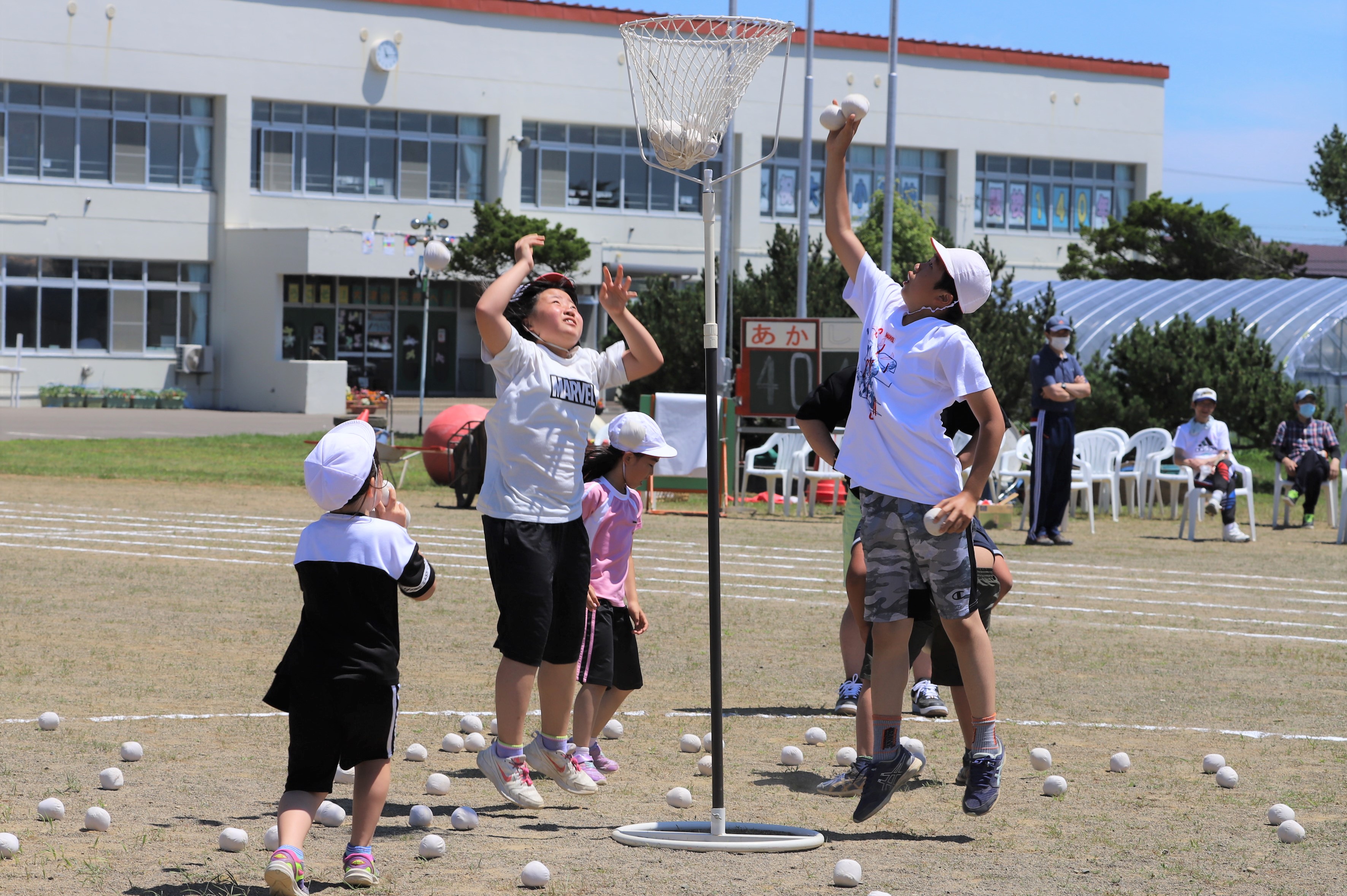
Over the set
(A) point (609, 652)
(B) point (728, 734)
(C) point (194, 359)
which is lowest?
(B) point (728, 734)

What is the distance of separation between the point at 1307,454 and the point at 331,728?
57.6 ft

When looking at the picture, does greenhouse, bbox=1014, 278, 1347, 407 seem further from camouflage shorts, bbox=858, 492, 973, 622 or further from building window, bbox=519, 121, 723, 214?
camouflage shorts, bbox=858, 492, 973, 622

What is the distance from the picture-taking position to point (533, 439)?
5688 millimetres

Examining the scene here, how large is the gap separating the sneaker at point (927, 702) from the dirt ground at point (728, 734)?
18 centimetres

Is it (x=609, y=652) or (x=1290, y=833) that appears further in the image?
(x=609, y=652)

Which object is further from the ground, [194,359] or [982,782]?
[194,359]

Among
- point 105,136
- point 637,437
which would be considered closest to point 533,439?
point 637,437

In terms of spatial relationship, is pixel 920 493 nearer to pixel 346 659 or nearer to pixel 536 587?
pixel 536 587

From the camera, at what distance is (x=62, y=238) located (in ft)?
144

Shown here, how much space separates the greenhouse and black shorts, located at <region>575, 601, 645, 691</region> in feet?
73.4

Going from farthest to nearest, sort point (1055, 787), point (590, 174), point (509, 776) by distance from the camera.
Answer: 1. point (590, 174)
2. point (1055, 787)
3. point (509, 776)

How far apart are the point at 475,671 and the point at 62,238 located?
39.1 metres

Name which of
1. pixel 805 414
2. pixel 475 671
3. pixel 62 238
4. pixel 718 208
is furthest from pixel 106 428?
pixel 805 414

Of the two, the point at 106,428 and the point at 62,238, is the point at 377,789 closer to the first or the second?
the point at 106,428
